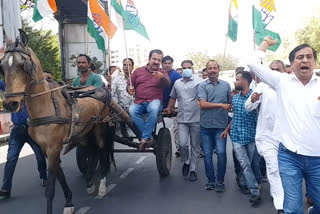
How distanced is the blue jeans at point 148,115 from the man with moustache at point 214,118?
0.78 m

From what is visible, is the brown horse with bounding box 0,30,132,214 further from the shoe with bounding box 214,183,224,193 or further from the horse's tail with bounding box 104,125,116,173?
the shoe with bounding box 214,183,224,193

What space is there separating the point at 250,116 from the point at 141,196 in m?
2.03

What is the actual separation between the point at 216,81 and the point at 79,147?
260 centimetres

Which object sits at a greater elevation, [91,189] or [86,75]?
[86,75]

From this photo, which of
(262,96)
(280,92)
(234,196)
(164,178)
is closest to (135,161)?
(164,178)

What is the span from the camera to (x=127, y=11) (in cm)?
770

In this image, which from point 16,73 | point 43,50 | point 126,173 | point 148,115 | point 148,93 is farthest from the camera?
point 43,50

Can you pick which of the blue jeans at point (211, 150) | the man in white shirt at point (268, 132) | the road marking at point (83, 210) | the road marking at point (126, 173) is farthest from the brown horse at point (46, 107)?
the man in white shirt at point (268, 132)

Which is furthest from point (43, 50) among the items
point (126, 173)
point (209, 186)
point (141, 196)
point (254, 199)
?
point (254, 199)

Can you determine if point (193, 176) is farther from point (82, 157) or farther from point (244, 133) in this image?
point (82, 157)

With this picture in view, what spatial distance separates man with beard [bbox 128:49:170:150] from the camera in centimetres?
580

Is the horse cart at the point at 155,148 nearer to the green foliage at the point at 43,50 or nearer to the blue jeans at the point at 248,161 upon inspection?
the blue jeans at the point at 248,161

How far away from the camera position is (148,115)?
5875 millimetres

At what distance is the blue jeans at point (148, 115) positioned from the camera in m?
5.77
